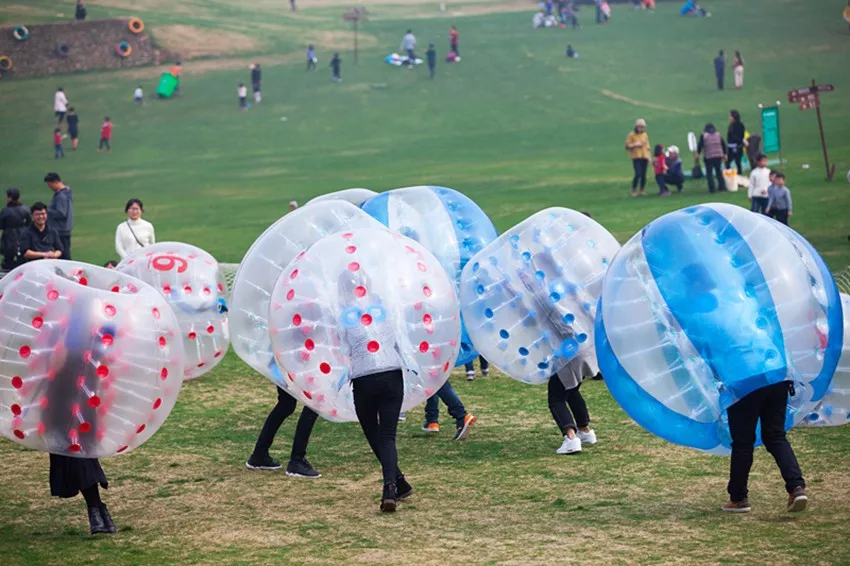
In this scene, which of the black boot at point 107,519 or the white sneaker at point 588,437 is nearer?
the black boot at point 107,519

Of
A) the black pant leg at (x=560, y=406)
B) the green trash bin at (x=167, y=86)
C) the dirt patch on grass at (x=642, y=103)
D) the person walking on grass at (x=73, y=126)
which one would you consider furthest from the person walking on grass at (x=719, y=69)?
the black pant leg at (x=560, y=406)

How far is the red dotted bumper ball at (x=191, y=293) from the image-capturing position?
1282 cm

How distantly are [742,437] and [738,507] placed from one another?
0.49 meters

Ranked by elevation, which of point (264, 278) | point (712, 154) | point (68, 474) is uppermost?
point (264, 278)

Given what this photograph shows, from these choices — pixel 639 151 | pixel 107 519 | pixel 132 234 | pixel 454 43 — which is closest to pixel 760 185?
pixel 639 151

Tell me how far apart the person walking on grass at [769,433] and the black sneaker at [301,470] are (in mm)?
3359

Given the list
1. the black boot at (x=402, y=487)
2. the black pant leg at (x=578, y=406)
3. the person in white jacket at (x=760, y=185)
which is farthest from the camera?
the person in white jacket at (x=760, y=185)

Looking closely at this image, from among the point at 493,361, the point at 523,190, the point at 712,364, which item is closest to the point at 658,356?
the point at 712,364

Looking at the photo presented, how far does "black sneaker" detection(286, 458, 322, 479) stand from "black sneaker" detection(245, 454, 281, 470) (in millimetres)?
323

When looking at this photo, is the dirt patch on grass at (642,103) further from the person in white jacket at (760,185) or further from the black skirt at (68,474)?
the black skirt at (68,474)

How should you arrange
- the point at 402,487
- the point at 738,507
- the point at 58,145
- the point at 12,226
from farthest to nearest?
the point at 58,145 < the point at 12,226 < the point at 402,487 < the point at 738,507

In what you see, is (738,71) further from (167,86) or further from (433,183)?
(167,86)

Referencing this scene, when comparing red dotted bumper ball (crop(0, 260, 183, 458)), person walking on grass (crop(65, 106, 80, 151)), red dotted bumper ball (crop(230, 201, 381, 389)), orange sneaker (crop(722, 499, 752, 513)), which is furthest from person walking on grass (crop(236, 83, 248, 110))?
orange sneaker (crop(722, 499, 752, 513))

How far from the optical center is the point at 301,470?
9930 mm
